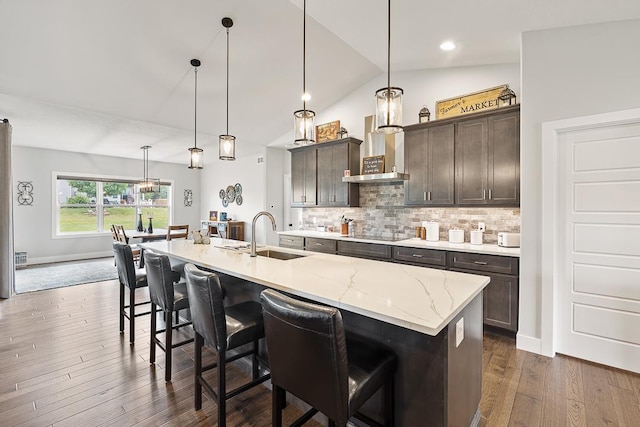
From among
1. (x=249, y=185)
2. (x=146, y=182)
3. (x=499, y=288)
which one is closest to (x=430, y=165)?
(x=499, y=288)

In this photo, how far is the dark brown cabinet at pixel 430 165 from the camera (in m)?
3.78

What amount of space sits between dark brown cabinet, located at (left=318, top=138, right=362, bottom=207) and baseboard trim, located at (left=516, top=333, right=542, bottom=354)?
2751 millimetres

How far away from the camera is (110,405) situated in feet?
6.94

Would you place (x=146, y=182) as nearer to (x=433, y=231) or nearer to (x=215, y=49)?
(x=215, y=49)

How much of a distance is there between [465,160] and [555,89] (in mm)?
1101

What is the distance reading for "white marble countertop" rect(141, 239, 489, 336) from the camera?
1.31 metres

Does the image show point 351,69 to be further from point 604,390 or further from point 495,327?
point 604,390

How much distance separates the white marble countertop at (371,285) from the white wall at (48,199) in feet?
21.6

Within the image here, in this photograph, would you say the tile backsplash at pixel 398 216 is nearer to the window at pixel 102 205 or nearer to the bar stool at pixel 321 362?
the bar stool at pixel 321 362

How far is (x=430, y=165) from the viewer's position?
3953 mm

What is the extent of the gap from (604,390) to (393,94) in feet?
8.76

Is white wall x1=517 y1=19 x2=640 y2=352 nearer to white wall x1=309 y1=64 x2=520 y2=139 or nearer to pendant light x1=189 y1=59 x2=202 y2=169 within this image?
white wall x1=309 y1=64 x2=520 y2=139

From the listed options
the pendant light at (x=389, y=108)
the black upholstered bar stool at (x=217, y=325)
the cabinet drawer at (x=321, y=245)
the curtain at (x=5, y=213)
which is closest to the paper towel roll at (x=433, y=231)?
the cabinet drawer at (x=321, y=245)

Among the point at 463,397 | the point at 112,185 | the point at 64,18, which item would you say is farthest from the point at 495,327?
the point at 112,185
